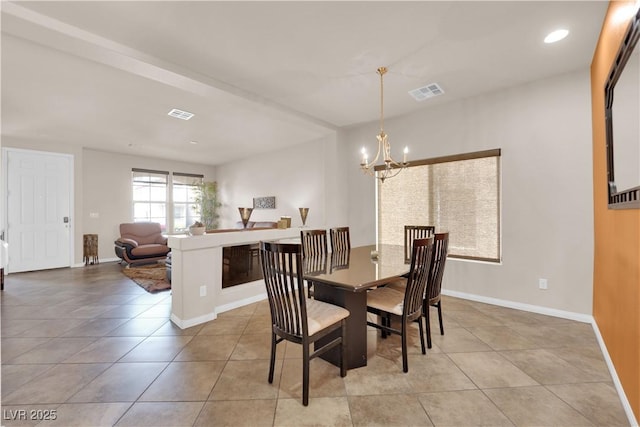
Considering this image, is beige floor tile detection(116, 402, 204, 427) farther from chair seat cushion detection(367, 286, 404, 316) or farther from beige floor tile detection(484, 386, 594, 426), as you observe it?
beige floor tile detection(484, 386, 594, 426)

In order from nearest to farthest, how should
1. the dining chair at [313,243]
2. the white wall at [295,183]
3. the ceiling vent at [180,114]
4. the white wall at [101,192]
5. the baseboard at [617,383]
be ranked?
the baseboard at [617,383] → the dining chair at [313,243] → the ceiling vent at [180,114] → the white wall at [295,183] → the white wall at [101,192]

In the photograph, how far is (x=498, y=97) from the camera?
3424mm

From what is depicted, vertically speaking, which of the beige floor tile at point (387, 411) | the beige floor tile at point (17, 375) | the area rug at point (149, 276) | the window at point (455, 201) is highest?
the window at point (455, 201)

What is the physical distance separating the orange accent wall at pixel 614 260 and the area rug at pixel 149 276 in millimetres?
5120

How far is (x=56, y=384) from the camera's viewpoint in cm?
191

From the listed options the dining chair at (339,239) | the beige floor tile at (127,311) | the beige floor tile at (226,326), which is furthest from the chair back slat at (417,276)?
the beige floor tile at (127,311)

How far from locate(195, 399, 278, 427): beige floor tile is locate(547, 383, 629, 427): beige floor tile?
1886 millimetres

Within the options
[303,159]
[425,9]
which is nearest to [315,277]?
[425,9]

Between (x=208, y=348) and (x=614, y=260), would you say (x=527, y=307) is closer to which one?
(x=614, y=260)

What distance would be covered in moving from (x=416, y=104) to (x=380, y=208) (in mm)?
1683

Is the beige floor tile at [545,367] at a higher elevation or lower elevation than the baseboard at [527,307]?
lower

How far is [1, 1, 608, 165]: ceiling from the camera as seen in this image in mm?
2039

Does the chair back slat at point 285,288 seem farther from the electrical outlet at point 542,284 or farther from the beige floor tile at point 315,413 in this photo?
the electrical outlet at point 542,284

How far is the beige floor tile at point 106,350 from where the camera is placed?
2.25m
